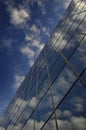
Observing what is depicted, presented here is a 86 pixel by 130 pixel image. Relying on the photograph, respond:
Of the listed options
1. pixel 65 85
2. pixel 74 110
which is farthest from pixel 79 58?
pixel 74 110

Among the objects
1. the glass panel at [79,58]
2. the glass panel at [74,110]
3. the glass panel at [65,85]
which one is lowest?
the glass panel at [74,110]

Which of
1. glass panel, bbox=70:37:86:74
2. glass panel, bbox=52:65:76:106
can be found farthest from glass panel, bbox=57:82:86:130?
glass panel, bbox=70:37:86:74

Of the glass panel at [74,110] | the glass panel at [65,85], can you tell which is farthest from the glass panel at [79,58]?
the glass panel at [74,110]

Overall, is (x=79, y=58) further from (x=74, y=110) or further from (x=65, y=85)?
(x=74, y=110)

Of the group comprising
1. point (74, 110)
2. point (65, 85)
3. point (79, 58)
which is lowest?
point (74, 110)

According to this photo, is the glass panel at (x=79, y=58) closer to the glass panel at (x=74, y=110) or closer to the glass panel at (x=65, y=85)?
the glass panel at (x=65, y=85)

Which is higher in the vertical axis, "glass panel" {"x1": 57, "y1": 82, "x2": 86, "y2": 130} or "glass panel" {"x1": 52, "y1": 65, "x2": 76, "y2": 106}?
"glass panel" {"x1": 52, "y1": 65, "x2": 76, "y2": 106}

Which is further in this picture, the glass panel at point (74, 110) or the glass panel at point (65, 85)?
the glass panel at point (65, 85)

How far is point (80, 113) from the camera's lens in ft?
16.7

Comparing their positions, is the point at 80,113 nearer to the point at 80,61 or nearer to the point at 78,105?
the point at 78,105

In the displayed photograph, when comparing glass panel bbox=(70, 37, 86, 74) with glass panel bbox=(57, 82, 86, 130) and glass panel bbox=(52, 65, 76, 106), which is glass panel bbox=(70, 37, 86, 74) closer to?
glass panel bbox=(52, 65, 76, 106)

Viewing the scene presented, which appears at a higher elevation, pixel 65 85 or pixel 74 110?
pixel 65 85

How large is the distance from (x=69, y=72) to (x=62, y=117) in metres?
1.63

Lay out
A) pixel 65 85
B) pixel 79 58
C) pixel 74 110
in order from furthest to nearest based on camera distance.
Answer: pixel 79 58 < pixel 65 85 < pixel 74 110
